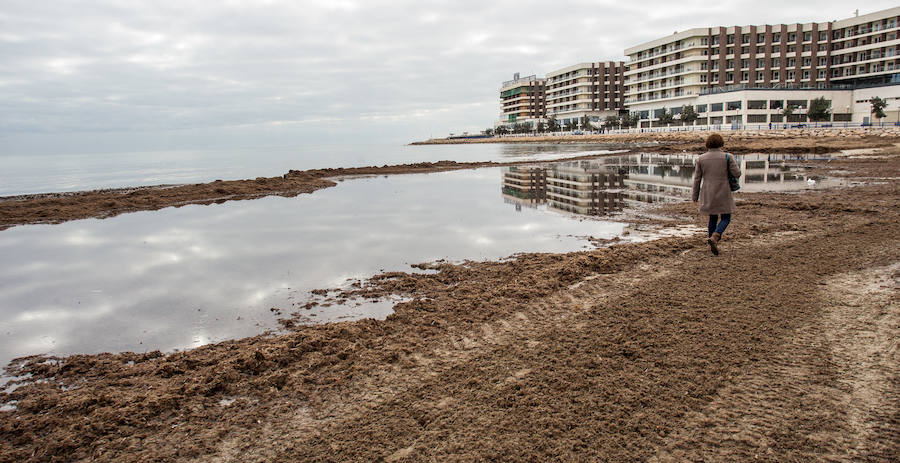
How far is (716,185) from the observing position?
29.6 feet

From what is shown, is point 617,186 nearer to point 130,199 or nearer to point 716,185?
point 716,185

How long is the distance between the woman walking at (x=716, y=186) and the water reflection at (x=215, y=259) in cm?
255

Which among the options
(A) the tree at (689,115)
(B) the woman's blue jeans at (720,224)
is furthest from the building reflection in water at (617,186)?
(A) the tree at (689,115)

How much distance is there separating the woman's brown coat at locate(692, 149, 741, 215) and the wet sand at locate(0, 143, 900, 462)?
1631 millimetres

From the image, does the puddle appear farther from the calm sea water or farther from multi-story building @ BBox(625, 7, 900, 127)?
multi-story building @ BBox(625, 7, 900, 127)

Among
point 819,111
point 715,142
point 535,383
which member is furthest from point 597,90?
point 535,383

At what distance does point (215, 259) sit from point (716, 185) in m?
9.74

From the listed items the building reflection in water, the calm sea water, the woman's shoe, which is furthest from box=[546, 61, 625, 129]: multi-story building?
the woman's shoe

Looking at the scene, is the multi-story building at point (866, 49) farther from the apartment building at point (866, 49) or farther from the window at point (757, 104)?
the window at point (757, 104)

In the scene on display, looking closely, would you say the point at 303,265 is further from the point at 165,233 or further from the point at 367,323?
the point at 165,233

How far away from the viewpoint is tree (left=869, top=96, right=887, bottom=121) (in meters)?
76.9

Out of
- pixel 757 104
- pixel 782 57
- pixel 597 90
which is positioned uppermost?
pixel 597 90

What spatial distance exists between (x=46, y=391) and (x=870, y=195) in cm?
1892

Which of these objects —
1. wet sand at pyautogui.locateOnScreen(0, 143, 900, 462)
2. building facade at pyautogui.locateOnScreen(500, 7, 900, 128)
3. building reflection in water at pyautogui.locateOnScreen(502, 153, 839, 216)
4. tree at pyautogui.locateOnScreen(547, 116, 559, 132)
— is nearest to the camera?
wet sand at pyautogui.locateOnScreen(0, 143, 900, 462)
